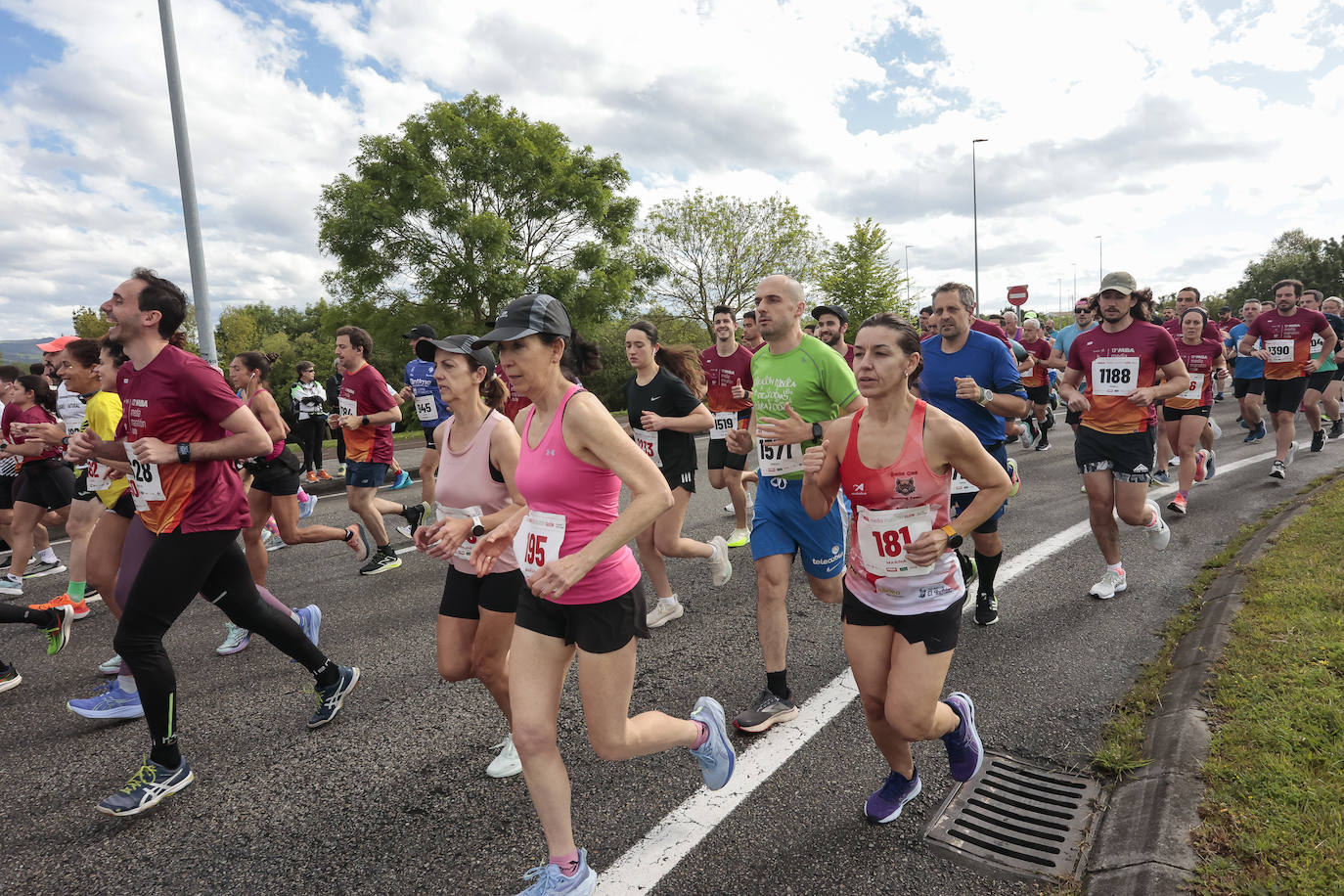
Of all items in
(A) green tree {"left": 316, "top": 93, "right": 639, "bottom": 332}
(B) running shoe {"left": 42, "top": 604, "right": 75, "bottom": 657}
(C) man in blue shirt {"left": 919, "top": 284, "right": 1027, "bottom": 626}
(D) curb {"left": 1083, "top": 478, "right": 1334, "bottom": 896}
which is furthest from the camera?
(A) green tree {"left": 316, "top": 93, "right": 639, "bottom": 332}

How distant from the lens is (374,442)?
22.4 feet

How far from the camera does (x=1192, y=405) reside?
26.4ft

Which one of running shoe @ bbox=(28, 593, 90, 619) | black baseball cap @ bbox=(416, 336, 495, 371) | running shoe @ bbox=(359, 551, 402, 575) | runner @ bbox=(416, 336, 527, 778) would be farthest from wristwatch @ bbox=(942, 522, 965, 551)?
running shoe @ bbox=(28, 593, 90, 619)

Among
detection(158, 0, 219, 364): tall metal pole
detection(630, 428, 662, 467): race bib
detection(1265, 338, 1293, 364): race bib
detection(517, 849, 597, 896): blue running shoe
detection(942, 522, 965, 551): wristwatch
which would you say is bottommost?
detection(517, 849, 597, 896): blue running shoe

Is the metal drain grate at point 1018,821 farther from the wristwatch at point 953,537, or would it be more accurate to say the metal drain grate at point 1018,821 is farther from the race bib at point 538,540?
the race bib at point 538,540

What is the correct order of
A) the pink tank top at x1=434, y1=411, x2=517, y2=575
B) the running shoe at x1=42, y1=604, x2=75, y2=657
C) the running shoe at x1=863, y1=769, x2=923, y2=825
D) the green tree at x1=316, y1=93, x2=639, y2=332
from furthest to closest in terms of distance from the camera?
the green tree at x1=316, y1=93, x2=639, y2=332
the running shoe at x1=42, y1=604, x2=75, y2=657
the pink tank top at x1=434, y1=411, x2=517, y2=575
the running shoe at x1=863, y1=769, x2=923, y2=825

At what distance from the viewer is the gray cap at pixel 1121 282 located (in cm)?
524

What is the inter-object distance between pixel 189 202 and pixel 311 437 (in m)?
4.03

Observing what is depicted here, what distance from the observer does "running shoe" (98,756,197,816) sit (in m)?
3.02

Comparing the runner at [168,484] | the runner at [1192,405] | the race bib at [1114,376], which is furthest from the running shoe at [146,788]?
the runner at [1192,405]

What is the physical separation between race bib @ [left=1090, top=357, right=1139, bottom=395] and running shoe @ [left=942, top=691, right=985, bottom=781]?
3.47 meters

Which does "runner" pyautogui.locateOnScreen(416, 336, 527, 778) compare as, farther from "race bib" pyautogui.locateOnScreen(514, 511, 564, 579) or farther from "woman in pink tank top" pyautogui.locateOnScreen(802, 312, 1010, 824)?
Result: "woman in pink tank top" pyautogui.locateOnScreen(802, 312, 1010, 824)

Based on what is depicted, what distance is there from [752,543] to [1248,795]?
2146mm

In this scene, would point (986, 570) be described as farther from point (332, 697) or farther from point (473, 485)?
point (332, 697)
